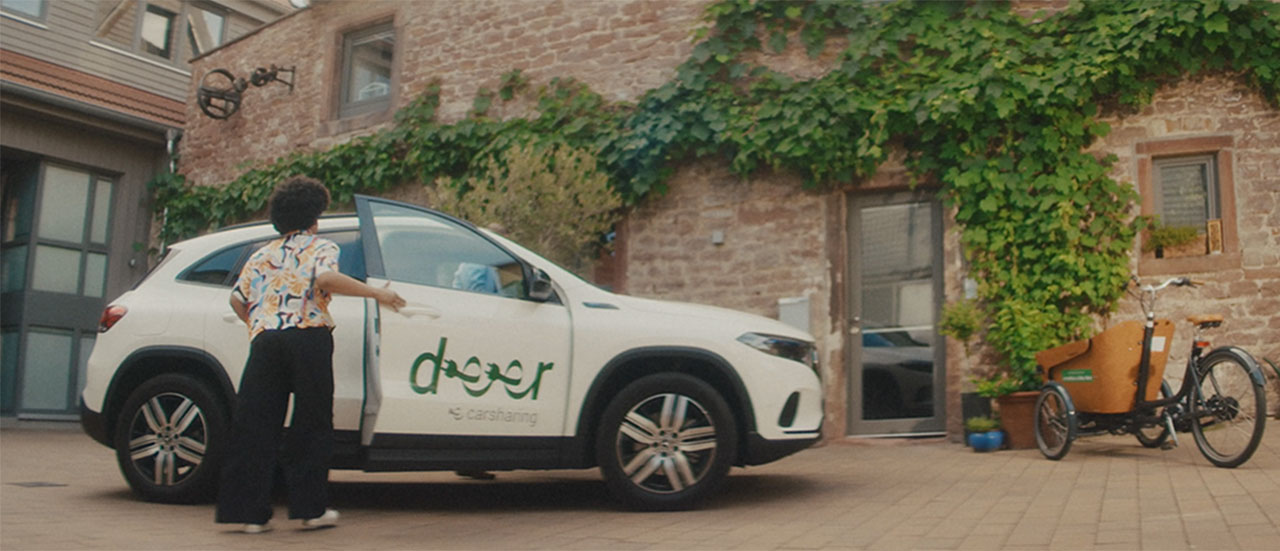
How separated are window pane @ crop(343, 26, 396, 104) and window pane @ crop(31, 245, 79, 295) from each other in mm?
4757

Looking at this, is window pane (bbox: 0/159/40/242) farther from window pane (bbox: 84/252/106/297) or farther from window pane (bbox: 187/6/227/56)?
window pane (bbox: 187/6/227/56)

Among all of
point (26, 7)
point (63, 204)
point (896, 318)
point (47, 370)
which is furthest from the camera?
point (26, 7)

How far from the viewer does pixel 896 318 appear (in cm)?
1003

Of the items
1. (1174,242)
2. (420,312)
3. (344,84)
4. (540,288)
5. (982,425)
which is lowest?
(982,425)

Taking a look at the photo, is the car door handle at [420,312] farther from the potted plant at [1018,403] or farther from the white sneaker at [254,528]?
the potted plant at [1018,403]

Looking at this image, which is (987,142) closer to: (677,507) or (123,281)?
(677,507)

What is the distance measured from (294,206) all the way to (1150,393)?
5.60 m

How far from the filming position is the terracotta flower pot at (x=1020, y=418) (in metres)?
8.57

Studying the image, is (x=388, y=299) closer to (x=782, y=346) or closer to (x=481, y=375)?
(x=481, y=375)

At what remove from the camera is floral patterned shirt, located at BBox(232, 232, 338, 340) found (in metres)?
4.69

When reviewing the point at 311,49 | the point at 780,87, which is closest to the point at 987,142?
the point at 780,87

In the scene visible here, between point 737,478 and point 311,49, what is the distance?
384 inches

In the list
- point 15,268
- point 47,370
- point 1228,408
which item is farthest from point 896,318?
point 15,268

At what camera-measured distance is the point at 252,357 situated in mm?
4707
